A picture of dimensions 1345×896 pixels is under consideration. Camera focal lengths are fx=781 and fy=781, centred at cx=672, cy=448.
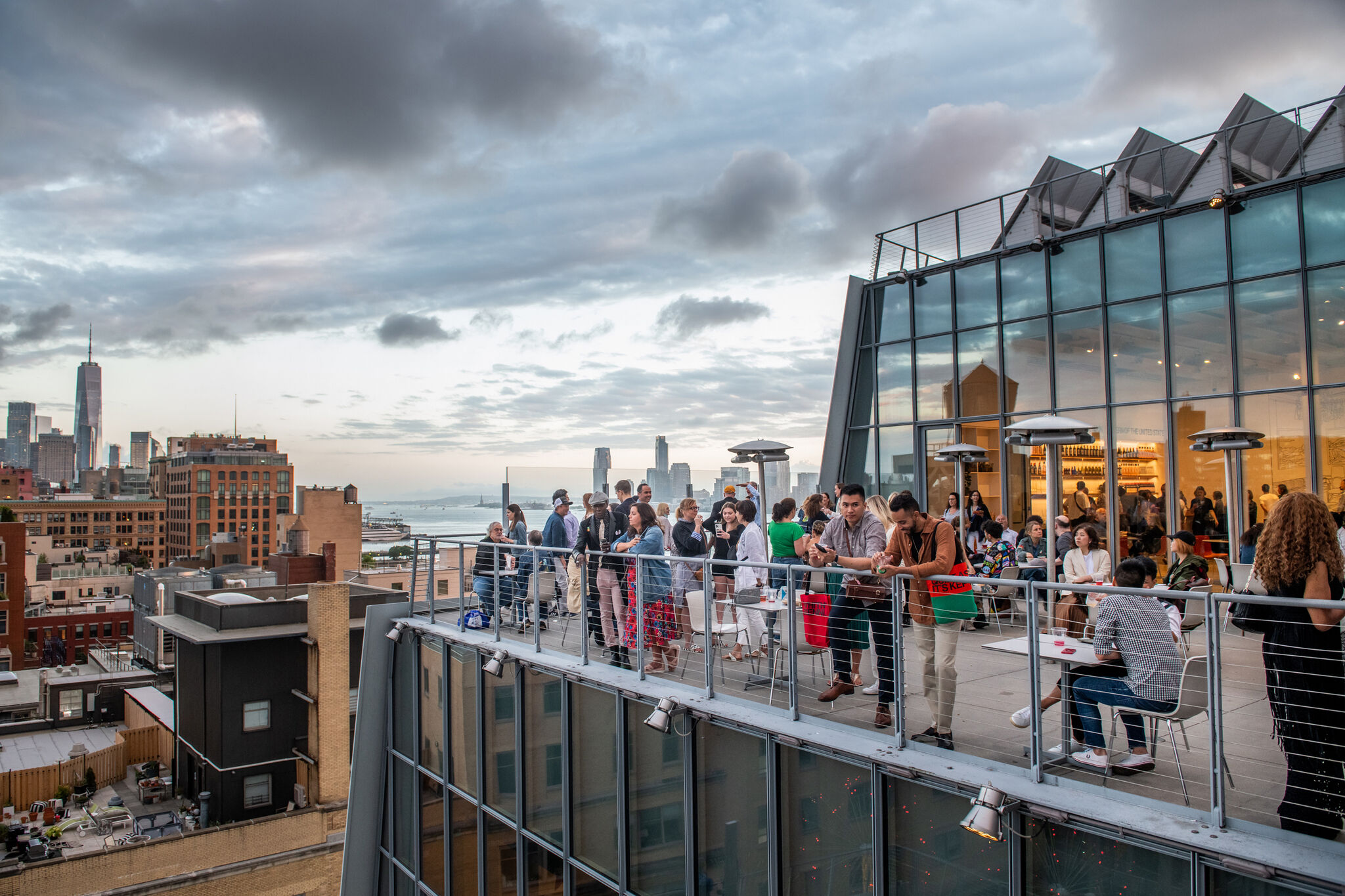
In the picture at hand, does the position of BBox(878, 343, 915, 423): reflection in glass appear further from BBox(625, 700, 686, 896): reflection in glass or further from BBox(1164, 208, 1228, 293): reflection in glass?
BBox(625, 700, 686, 896): reflection in glass

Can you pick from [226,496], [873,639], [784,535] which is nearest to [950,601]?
[873,639]

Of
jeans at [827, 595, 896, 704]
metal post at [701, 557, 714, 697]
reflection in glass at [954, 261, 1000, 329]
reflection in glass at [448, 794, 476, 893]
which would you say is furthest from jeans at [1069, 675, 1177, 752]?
reflection in glass at [954, 261, 1000, 329]

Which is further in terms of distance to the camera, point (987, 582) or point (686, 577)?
point (686, 577)

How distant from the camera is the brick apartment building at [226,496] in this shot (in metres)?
119

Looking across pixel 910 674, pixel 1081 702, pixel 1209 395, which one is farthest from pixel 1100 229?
pixel 1081 702

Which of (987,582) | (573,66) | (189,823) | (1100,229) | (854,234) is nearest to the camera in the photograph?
(987,582)

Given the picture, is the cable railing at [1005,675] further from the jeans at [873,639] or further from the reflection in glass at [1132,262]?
the reflection in glass at [1132,262]

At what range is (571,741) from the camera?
26.1ft

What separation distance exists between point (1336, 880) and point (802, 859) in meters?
3.12

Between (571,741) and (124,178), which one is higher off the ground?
(124,178)

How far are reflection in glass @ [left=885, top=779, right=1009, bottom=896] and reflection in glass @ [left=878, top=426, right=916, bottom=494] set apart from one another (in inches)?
495

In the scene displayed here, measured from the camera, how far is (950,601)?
17.2 ft

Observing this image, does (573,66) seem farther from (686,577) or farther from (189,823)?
(189,823)

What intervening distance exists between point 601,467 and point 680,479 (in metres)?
1.86
